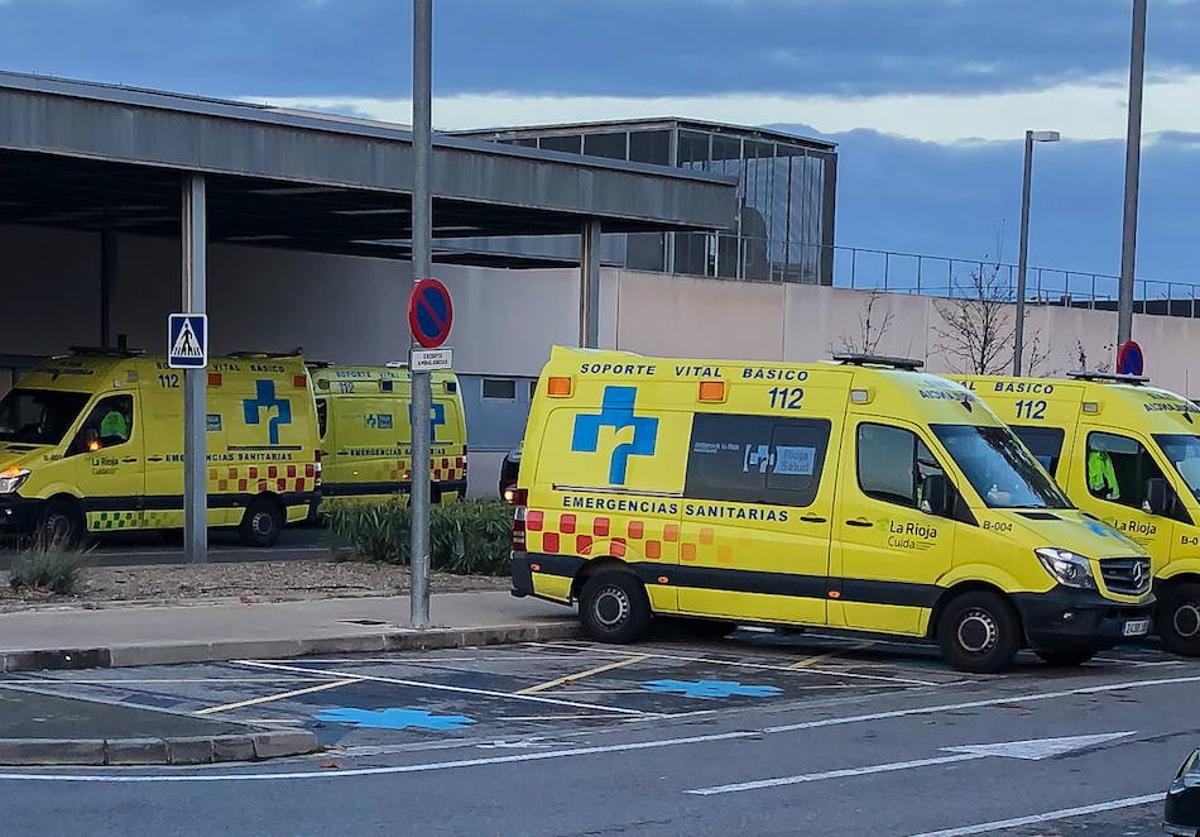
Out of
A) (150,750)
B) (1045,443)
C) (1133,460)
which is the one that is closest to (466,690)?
(150,750)

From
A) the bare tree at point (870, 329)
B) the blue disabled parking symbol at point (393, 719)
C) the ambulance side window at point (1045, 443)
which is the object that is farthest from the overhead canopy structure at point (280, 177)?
the bare tree at point (870, 329)

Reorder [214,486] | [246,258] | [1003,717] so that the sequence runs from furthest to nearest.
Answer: [246,258] → [214,486] → [1003,717]

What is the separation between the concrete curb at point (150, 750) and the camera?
1065cm

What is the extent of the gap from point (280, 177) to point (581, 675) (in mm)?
10232

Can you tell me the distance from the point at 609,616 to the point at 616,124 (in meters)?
30.7

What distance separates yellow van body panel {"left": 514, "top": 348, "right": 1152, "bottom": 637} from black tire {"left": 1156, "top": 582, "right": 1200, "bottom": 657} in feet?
6.95

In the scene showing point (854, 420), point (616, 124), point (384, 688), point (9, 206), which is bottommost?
point (384, 688)

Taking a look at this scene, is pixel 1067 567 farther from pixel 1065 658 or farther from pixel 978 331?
pixel 978 331

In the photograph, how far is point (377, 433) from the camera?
30.7 metres

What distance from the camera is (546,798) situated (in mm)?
9969

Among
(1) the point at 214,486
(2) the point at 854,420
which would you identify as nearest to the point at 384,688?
(2) the point at 854,420

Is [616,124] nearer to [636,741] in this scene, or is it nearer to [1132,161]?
[1132,161]

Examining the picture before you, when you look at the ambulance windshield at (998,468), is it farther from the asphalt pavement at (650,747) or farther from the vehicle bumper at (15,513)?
the vehicle bumper at (15,513)

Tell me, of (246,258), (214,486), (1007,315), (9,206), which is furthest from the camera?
(1007,315)
